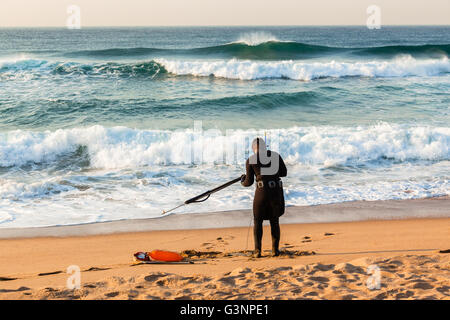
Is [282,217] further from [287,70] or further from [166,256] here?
[287,70]

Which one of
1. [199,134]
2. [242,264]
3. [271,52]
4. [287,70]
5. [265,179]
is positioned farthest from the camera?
[271,52]

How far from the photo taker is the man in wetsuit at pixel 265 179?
Result: 5.20 metres

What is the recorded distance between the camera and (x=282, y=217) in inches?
295

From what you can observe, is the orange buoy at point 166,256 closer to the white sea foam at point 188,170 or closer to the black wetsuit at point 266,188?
the black wetsuit at point 266,188

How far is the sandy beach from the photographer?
4.15m

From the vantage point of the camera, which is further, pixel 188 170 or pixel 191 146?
pixel 191 146

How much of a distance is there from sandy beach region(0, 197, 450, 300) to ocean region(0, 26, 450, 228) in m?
1.13

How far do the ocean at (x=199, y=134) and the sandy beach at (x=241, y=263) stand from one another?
3.71ft

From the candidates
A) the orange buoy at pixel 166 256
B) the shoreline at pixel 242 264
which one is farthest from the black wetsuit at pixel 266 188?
the orange buoy at pixel 166 256

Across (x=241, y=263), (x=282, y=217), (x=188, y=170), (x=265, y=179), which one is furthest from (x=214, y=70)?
(x=241, y=263)

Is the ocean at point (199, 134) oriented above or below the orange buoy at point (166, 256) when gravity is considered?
above

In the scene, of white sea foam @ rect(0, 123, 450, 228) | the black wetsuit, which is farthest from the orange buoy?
white sea foam @ rect(0, 123, 450, 228)

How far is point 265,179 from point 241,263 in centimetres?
102

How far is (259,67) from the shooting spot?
82.2ft
